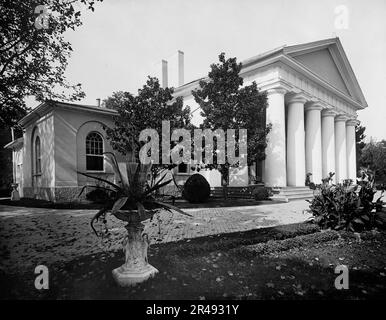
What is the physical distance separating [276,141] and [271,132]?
0.70 meters

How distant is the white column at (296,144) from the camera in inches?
720

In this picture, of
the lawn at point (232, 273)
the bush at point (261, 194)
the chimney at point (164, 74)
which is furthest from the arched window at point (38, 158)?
the lawn at point (232, 273)

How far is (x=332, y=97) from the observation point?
23234mm

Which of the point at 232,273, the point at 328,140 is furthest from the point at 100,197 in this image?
the point at 328,140

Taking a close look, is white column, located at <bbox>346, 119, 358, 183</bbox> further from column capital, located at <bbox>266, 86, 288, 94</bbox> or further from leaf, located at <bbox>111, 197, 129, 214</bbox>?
leaf, located at <bbox>111, 197, 129, 214</bbox>

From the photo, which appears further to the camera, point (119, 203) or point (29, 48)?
Answer: point (29, 48)

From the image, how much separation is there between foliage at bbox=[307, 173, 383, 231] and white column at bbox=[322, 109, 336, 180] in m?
17.8

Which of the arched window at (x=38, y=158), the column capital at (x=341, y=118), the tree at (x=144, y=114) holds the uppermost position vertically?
the column capital at (x=341, y=118)

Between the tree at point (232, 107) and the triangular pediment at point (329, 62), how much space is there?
17.2ft

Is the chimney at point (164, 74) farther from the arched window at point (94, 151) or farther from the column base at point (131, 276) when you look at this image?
the column base at point (131, 276)

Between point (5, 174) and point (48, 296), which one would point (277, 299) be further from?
point (5, 174)

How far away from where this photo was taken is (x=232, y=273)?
3756mm

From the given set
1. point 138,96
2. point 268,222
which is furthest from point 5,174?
point 268,222

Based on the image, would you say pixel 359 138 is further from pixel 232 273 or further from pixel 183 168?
pixel 232 273
